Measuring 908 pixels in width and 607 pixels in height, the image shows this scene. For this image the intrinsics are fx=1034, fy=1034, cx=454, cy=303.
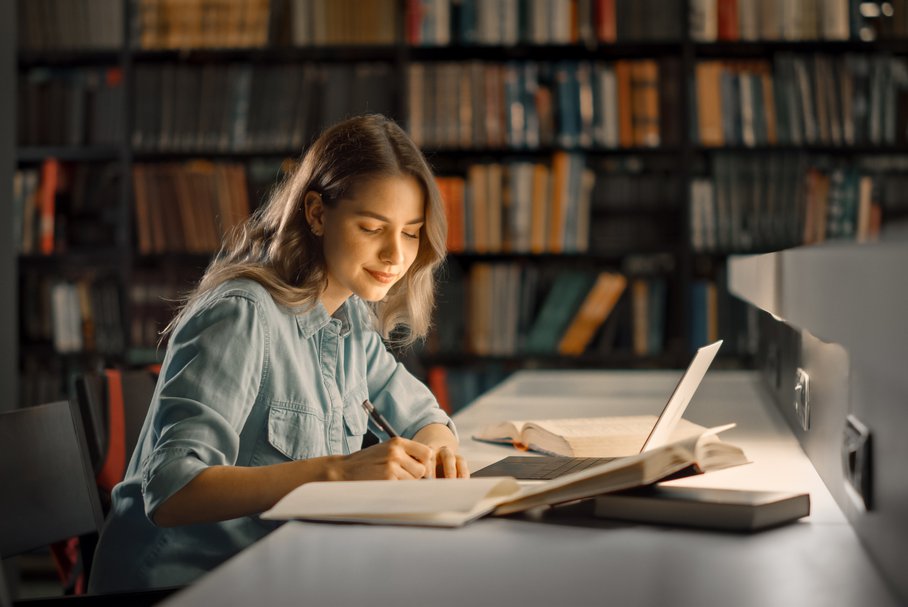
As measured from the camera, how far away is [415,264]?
162 cm

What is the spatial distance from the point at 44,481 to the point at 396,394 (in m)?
0.54

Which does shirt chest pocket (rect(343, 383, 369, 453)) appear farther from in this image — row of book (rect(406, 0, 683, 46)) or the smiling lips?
row of book (rect(406, 0, 683, 46))

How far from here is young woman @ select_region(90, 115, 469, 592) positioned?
3.62 feet

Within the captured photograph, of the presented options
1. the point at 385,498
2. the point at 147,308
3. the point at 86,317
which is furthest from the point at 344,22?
the point at 385,498

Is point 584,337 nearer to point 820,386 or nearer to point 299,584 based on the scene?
point 820,386

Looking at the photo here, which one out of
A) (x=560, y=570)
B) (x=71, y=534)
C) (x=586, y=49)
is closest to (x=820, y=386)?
(x=560, y=570)

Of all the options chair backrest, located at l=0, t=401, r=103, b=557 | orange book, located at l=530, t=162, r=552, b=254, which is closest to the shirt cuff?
chair backrest, located at l=0, t=401, r=103, b=557

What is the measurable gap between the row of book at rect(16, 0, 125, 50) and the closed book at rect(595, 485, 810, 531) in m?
2.93

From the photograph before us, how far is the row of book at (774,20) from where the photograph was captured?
123 inches

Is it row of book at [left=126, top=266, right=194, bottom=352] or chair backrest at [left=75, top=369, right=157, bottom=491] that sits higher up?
chair backrest at [left=75, top=369, right=157, bottom=491]

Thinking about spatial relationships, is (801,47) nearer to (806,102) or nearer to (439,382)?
(806,102)

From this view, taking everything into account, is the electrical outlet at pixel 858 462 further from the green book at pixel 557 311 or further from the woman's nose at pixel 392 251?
the green book at pixel 557 311

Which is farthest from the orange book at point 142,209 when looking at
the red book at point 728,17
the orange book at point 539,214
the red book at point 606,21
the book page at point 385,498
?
the book page at point 385,498

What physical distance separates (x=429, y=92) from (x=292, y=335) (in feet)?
6.64
